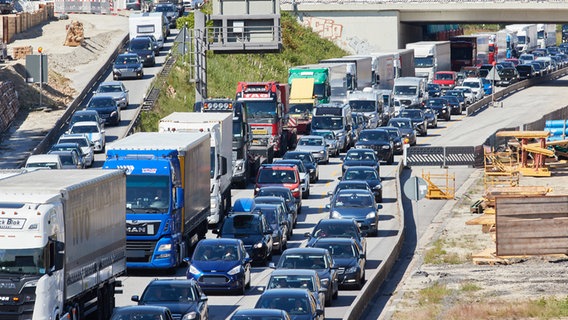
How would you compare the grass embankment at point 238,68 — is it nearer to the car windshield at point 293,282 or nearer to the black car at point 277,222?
the black car at point 277,222

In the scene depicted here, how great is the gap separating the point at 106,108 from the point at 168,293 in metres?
40.0

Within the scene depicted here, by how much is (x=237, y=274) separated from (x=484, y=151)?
29916 millimetres

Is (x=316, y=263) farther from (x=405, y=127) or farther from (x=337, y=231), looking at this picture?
(x=405, y=127)

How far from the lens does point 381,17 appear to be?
110188 millimetres


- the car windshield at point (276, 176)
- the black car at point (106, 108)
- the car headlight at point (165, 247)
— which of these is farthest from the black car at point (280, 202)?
the black car at point (106, 108)

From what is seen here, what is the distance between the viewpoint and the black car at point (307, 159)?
187 feet

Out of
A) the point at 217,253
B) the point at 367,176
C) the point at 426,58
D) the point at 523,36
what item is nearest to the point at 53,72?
the point at 426,58

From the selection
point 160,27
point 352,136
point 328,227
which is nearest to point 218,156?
point 328,227

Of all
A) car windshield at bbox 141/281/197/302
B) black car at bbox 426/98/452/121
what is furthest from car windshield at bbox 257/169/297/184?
black car at bbox 426/98/452/121

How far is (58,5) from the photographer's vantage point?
389 ft

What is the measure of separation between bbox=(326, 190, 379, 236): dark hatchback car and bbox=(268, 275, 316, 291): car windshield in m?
12.6

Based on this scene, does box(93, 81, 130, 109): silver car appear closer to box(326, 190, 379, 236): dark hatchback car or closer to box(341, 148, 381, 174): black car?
box(341, 148, 381, 174): black car

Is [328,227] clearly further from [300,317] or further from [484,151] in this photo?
[484,151]

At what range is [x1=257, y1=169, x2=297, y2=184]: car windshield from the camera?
50938 mm
